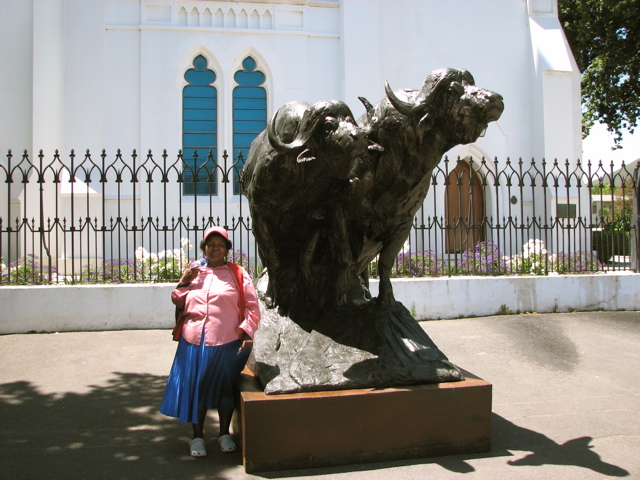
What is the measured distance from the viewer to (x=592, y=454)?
360 cm

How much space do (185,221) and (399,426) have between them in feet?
36.0

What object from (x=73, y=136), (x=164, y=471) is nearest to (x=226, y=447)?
(x=164, y=471)

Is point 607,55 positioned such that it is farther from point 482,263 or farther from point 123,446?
point 123,446

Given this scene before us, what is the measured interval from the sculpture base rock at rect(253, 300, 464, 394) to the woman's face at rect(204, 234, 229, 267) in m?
0.68

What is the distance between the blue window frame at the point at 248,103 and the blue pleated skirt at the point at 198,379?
10922 mm

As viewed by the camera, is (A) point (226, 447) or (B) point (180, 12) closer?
(A) point (226, 447)

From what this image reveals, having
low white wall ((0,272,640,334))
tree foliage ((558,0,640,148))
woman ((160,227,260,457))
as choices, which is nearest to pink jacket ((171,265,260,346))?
woman ((160,227,260,457))

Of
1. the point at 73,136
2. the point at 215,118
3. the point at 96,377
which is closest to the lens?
the point at 96,377

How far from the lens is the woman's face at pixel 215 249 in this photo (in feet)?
12.0

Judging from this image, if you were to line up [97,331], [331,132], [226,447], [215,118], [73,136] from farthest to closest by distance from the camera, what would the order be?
1. [215,118]
2. [73,136]
3. [97,331]
4. [226,447]
5. [331,132]

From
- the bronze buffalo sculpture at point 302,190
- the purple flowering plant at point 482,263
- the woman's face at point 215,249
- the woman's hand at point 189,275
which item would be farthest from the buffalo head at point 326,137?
the purple flowering plant at point 482,263

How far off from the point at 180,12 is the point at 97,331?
911 cm

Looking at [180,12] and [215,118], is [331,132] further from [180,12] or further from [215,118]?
[180,12]

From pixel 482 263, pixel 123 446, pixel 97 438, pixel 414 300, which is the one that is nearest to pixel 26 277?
pixel 97 438
